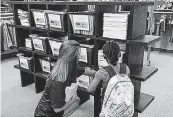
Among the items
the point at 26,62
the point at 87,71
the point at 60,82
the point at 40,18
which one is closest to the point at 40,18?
the point at 40,18

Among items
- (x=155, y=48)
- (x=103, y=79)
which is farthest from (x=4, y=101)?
(x=155, y=48)

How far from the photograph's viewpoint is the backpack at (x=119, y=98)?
135 cm

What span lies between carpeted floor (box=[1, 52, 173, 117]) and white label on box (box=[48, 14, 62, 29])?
1.32m

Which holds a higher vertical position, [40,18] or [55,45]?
[40,18]

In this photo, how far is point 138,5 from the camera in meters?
1.86

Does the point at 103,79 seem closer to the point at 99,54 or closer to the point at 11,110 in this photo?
the point at 99,54

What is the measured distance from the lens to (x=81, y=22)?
92.6 inches

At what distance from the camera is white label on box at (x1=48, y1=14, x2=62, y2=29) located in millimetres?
2596

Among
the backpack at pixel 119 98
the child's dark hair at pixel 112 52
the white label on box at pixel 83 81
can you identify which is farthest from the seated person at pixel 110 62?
the white label on box at pixel 83 81

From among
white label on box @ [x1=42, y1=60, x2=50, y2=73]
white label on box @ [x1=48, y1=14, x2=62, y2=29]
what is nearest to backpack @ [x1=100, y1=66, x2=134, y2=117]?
white label on box @ [x1=48, y1=14, x2=62, y2=29]

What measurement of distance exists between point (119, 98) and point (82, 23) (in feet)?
4.18

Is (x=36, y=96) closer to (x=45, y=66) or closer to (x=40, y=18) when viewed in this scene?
(x=45, y=66)

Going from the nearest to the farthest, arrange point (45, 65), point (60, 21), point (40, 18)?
point (60, 21)
point (40, 18)
point (45, 65)

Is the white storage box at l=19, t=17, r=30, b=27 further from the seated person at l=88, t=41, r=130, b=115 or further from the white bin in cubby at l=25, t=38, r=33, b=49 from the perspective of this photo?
the seated person at l=88, t=41, r=130, b=115
